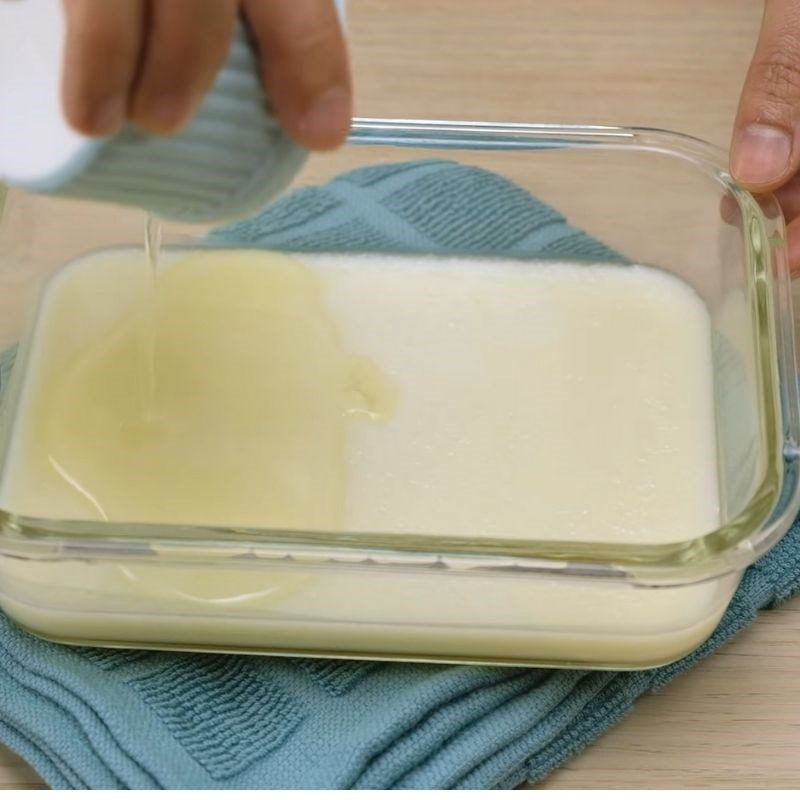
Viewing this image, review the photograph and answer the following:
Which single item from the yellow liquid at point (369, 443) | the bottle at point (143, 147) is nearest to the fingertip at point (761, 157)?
the yellow liquid at point (369, 443)

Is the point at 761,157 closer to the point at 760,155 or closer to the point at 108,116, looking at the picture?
the point at 760,155

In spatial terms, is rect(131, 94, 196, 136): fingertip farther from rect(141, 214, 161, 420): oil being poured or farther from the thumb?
the thumb

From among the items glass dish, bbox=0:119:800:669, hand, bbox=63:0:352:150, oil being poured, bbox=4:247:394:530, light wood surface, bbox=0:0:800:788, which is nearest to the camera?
hand, bbox=63:0:352:150

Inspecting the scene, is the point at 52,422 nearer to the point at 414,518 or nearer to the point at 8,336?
the point at 8,336

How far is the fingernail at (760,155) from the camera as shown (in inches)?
36.4

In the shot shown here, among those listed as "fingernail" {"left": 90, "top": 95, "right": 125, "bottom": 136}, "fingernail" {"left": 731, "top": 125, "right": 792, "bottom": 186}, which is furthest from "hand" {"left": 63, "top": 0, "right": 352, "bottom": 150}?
"fingernail" {"left": 731, "top": 125, "right": 792, "bottom": 186}

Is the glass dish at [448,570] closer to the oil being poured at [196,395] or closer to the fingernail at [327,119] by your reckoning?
→ the oil being poured at [196,395]

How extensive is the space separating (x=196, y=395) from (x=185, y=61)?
1.26 ft

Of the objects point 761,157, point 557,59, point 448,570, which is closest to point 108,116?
point 448,570

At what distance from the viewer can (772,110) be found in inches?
37.3

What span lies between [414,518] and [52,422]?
245 mm

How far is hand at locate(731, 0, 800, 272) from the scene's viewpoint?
93 centimetres

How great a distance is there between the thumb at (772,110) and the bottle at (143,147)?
0.39 m

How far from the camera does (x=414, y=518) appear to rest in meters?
0.84
